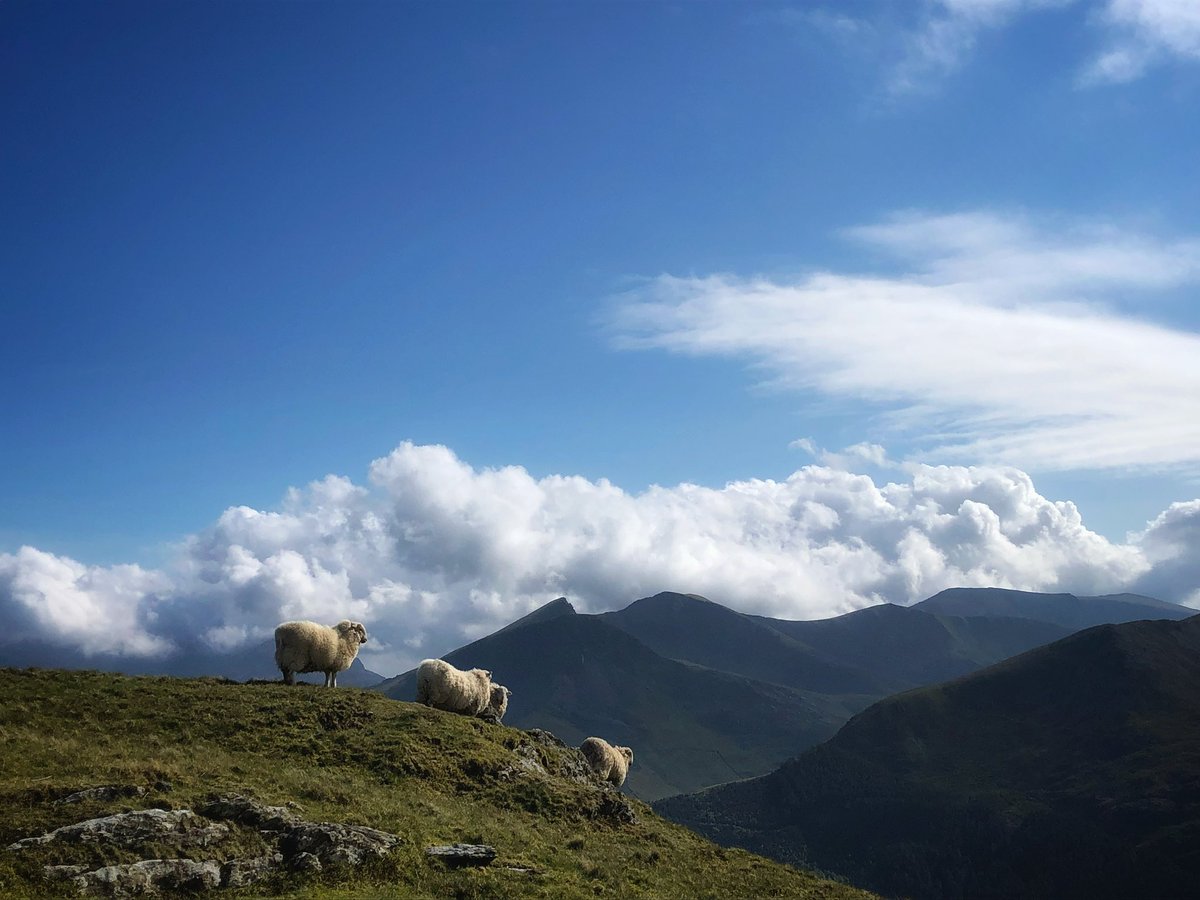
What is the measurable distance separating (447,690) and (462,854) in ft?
65.3

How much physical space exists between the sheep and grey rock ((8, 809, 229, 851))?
67.0 feet

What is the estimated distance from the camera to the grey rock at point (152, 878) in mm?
19312

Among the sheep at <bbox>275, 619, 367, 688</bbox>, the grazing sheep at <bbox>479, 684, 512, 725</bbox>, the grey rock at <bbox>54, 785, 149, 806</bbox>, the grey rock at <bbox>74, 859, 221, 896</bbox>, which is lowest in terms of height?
the grey rock at <bbox>74, 859, 221, 896</bbox>

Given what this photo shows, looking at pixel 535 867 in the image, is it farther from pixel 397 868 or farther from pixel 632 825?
pixel 632 825

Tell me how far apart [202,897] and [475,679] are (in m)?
27.2

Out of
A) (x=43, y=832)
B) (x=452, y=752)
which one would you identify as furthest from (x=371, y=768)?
(x=43, y=832)

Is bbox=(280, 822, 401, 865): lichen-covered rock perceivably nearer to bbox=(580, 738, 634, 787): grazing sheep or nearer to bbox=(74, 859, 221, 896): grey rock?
bbox=(74, 859, 221, 896): grey rock

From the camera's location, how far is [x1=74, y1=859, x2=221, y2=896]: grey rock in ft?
63.4

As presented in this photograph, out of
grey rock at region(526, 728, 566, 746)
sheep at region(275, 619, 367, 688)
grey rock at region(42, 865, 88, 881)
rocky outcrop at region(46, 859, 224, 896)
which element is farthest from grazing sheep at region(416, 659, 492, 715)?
grey rock at region(42, 865, 88, 881)

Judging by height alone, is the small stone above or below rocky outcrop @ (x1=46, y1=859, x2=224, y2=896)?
below

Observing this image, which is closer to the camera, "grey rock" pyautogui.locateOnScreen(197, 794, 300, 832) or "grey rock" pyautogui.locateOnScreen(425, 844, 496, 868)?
"grey rock" pyautogui.locateOnScreen(197, 794, 300, 832)

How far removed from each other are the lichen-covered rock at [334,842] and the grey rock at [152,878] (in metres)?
2.35

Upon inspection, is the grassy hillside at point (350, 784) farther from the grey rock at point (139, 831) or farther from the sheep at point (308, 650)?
the sheep at point (308, 650)

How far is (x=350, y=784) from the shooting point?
3038cm
